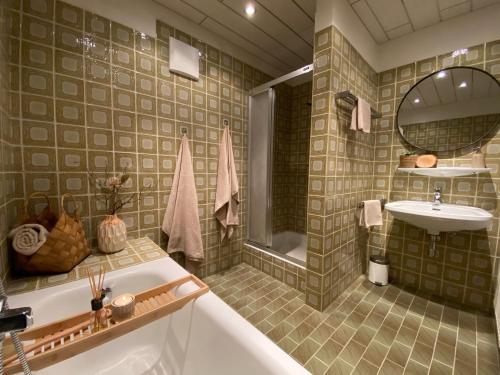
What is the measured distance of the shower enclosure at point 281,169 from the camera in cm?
207

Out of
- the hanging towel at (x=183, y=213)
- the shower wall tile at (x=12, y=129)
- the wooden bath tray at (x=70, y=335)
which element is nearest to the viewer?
the wooden bath tray at (x=70, y=335)

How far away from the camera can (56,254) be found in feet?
3.23

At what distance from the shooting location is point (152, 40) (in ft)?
4.82

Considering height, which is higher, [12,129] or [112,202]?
[12,129]

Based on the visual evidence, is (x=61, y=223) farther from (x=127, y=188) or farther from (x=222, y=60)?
(x=222, y=60)

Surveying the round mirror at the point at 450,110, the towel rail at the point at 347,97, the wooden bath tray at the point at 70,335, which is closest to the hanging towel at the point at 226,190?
the towel rail at the point at 347,97

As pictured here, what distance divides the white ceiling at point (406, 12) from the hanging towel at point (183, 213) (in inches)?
67.0

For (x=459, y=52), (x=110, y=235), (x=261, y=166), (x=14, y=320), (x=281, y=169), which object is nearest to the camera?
(x=14, y=320)

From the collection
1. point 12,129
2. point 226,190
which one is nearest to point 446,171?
point 226,190

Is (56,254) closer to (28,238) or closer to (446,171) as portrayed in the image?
(28,238)

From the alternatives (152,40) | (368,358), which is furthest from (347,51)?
(368,358)

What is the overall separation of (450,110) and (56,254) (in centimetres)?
280

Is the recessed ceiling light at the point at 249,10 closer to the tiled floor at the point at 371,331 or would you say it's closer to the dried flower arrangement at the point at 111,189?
the dried flower arrangement at the point at 111,189

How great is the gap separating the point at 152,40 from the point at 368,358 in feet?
8.08
